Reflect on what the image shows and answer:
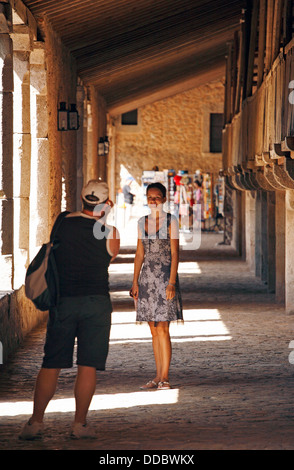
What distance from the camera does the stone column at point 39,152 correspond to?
9.91 m

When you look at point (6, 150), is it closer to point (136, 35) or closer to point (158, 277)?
point (158, 277)

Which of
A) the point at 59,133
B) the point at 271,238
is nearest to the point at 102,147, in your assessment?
the point at 271,238

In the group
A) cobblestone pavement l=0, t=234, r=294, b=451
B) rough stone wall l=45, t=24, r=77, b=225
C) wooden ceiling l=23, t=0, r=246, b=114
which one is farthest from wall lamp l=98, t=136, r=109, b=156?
cobblestone pavement l=0, t=234, r=294, b=451

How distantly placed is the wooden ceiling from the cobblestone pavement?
340 cm

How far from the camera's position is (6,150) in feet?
26.4

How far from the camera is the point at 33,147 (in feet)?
33.4

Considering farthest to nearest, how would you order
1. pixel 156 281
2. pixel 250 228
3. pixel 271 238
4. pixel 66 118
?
pixel 250 228 → pixel 271 238 → pixel 66 118 → pixel 156 281

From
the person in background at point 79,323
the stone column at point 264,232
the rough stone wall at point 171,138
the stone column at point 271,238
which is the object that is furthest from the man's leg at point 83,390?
the rough stone wall at point 171,138

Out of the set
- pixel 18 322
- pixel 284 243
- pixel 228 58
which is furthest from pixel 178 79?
pixel 18 322

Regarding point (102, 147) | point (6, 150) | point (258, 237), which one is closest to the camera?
point (6, 150)

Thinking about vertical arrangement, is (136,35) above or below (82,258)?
above

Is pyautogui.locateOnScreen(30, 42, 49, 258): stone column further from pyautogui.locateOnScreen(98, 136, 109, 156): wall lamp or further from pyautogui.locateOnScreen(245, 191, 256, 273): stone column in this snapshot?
pyautogui.locateOnScreen(98, 136, 109, 156): wall lamp

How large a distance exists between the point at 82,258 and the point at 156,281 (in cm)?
166

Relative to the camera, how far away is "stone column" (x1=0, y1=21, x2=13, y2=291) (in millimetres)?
7938
